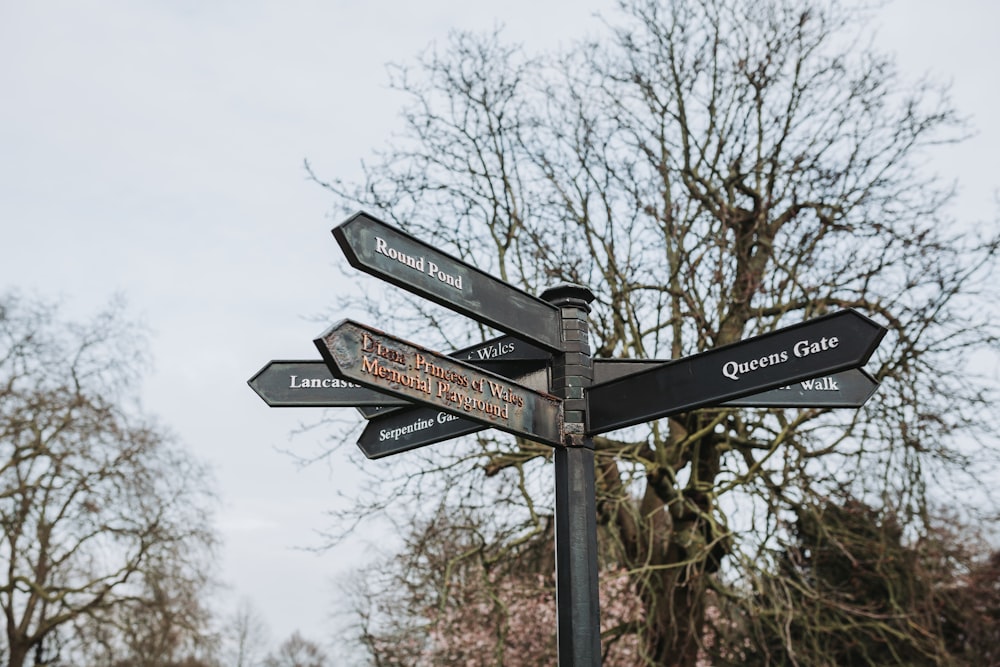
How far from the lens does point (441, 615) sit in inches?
346

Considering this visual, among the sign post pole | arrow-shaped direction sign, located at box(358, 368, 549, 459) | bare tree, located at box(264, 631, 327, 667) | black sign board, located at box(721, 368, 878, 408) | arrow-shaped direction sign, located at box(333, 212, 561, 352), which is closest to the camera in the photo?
arrow-shaped direction sign, located at box(333, 212, 561, 352)

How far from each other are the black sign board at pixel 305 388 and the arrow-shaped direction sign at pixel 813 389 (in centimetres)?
76

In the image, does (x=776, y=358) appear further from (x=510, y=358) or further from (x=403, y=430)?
(x=403, y=430)

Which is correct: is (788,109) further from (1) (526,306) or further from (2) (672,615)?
(1) (526,306)

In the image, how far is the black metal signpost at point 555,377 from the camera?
9.57ft

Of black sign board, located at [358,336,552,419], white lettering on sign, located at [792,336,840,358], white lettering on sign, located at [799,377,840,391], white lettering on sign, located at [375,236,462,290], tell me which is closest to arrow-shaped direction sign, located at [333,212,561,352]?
white lettering on sign, located at [375,236,462,290]

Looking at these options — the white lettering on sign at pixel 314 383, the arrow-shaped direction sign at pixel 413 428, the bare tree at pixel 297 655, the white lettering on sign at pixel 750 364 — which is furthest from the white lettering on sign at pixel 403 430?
the bare tree at pixel 297 655

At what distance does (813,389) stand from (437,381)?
148 centimetres

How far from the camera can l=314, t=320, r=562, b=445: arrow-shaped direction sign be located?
2.75 metres

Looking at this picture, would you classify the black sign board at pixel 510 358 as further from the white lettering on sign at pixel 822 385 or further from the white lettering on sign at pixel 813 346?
the white lettering on sign at pixel 822 385

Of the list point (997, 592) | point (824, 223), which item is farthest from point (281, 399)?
point (997, 592)

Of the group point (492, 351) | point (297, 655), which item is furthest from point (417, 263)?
point (297, 655)

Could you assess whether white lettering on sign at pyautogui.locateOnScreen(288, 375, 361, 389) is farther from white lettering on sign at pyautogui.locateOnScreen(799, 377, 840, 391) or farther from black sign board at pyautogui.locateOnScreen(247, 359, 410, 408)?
white lettering on sign at pyautogui.locateOnScreen(799, 377, 840, 391)

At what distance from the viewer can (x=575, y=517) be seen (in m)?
3.15
